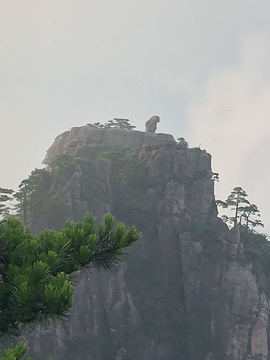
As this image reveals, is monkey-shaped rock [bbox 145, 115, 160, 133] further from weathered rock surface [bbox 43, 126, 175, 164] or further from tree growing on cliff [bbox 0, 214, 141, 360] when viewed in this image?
tree growing on cliff [bbox 0, 214, 141, 360]

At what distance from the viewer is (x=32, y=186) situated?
5262 centimetres

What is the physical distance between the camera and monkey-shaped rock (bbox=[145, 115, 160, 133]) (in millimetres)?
77500

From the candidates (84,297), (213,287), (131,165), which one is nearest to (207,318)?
(213,287)

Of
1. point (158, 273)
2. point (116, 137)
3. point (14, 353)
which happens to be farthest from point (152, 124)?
point (14, 353)

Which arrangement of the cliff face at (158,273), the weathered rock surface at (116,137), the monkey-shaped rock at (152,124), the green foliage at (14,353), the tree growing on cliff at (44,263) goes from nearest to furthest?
the green foliage at (14,353), the tree growing on cliff at (44,263), the cliff face at (158,273), the weathered rock surface at (116,137), the monkey-shaped rock at (152,124)

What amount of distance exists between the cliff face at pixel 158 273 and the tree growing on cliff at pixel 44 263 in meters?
35.6

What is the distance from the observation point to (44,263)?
7.86m

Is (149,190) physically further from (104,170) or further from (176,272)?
(176,272)

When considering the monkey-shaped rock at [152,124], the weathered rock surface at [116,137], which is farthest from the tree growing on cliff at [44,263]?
the monkey-shaped rock at [152,124]

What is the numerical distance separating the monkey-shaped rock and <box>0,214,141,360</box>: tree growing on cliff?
224ft

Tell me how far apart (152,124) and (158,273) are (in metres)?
30.8

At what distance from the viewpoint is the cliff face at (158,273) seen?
4794 centimetres

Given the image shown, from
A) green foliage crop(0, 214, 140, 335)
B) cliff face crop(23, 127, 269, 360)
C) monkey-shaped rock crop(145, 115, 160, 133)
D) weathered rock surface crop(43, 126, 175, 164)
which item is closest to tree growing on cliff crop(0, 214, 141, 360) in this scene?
green foliage crop(0, 214, 140, 335)

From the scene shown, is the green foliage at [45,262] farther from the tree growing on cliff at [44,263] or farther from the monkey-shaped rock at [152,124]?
the monkey-shaped rock at [152,124]
